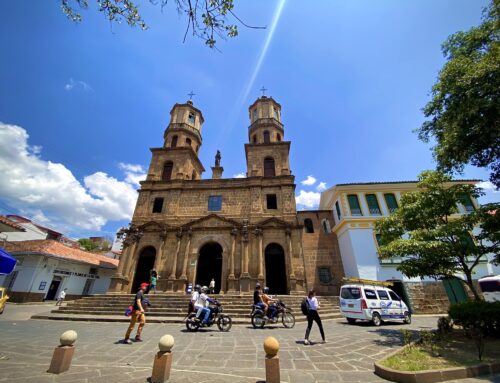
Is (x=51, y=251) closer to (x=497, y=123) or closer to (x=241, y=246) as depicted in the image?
(x=241, y=246)

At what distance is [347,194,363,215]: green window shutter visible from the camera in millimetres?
17933

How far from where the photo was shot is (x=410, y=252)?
26.7ft

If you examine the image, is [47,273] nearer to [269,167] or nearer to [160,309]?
[160,309]

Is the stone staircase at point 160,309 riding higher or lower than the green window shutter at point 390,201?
lower

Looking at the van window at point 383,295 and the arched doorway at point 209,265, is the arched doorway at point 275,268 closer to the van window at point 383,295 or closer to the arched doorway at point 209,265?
the arched doorway at point 209,265

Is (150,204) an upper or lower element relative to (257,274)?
upper

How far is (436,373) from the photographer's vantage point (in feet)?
12.9

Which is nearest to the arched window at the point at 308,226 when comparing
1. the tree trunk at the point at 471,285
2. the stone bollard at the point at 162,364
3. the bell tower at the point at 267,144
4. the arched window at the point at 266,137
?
the bell tower at the point at 267,144

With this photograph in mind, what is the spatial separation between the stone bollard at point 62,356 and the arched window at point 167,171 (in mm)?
18879

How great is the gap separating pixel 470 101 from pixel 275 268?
15.5 meters

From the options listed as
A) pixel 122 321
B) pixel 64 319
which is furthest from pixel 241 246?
pixel 64 319

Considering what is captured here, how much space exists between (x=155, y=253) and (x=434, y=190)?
18.6 m

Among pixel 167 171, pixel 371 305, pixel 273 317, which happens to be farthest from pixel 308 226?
pixel 167 171

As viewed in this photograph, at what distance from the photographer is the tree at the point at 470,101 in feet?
20.3
